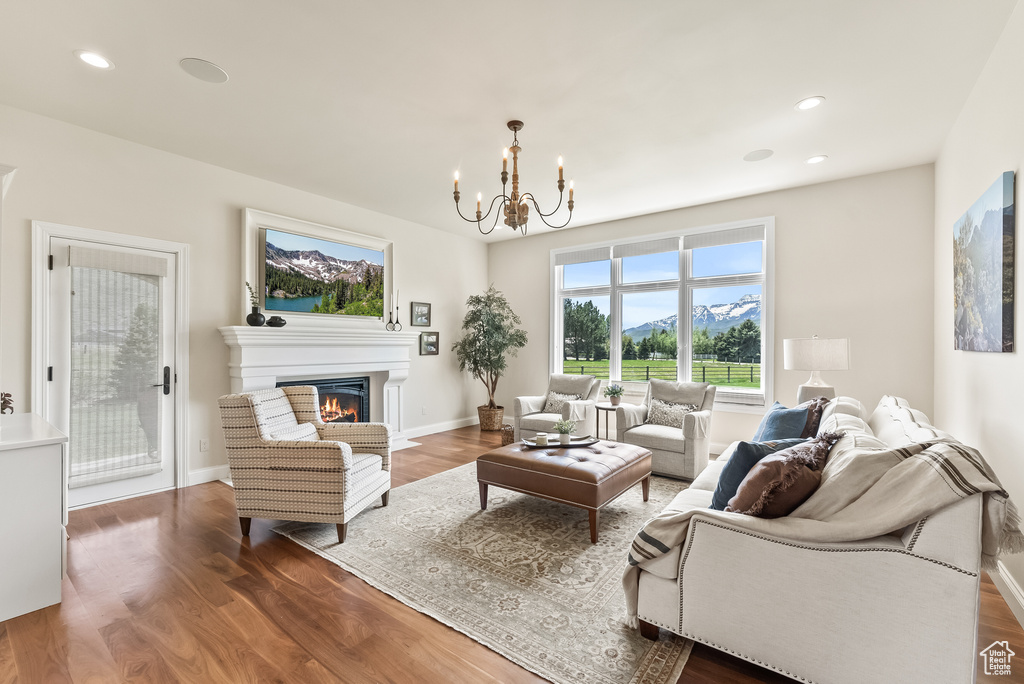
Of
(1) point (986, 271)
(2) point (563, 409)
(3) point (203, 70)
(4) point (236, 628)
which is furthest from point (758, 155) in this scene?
(4) point (236, 628)

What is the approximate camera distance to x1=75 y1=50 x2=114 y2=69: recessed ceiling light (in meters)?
2.50

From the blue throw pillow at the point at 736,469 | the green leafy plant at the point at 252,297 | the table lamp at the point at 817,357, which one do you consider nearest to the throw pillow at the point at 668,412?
the table lamp at the point at 817,357

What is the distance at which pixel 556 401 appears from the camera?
5.38 metres

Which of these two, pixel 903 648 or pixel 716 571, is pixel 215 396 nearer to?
pixel 716 571

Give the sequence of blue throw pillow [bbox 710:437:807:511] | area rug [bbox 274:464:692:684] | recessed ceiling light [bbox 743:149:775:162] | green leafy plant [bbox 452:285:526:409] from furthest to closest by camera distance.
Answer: green leafy plant [bbox 452:285:526:409]
recessed ceiling light [bbox 743:149:775:162]
blue throw pillow [bbox 710:437:807:511]
area rug [bbox 274:464:692:684]

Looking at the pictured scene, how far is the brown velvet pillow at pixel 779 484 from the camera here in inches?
66.1

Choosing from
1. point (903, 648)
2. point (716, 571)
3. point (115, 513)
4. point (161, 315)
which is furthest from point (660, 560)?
point (161, 315)

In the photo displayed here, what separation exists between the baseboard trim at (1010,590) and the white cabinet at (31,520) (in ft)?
14.5

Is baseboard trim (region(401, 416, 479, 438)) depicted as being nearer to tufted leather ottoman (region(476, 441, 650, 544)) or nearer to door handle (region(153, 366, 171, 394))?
door handle (region(153, 366, 171, 394))

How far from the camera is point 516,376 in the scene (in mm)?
6762

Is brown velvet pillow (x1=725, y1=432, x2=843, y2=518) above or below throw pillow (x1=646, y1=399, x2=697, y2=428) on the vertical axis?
above

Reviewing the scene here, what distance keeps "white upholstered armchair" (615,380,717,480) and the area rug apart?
37 centimetres

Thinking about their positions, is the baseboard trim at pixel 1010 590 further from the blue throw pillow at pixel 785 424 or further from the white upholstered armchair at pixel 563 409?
the white upholstered armchair at pixel 563 409
